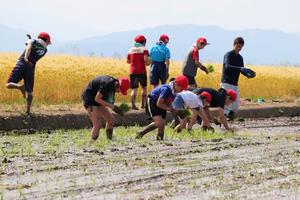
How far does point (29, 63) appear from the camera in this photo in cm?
1609

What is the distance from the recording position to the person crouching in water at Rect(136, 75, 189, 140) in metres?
13.2

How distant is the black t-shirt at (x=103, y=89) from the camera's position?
12578 millimetres

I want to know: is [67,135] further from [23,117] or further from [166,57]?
[166,57]

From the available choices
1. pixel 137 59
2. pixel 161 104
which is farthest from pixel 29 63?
pixel 161 104

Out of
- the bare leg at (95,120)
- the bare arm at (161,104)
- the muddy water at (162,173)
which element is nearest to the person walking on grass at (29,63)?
the bare leg at (95,120)

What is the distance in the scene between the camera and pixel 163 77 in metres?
18.4

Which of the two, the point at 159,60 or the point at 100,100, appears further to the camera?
the point at 159,60

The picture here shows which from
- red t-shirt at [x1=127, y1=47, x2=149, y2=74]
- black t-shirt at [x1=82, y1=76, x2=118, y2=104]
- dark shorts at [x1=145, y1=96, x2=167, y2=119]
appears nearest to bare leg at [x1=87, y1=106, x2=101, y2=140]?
black t-shirt at [x1=82, y1=76, x2=118, y2=104]

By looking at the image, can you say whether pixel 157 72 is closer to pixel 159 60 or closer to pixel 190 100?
pixel 159 60

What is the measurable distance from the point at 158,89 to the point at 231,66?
12.5ft

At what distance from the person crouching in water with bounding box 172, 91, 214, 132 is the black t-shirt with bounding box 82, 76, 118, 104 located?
189cm

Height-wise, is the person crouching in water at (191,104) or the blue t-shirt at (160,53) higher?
the blue t-shirt at (160,53)

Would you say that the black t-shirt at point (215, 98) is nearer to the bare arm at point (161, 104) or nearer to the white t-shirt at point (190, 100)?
the white t-shirt at point (190, 100)

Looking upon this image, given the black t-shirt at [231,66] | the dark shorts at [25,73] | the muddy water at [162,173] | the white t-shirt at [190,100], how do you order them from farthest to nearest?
the black t-shirt at [231,66]
the dark shorts at [25,73]
the white t-shirt at [190,100]
the muddy water at [162,173]
